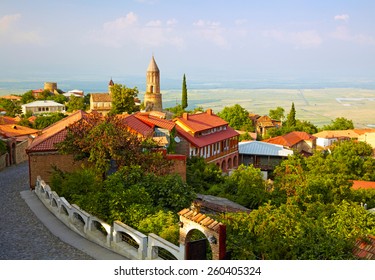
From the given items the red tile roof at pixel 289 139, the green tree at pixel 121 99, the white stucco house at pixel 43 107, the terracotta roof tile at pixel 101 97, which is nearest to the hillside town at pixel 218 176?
the red tile roof at pixel 289 139

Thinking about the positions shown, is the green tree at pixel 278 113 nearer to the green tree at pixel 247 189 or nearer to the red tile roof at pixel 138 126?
the red tile roof at pixel 138 126

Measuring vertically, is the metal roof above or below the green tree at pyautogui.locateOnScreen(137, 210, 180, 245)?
below

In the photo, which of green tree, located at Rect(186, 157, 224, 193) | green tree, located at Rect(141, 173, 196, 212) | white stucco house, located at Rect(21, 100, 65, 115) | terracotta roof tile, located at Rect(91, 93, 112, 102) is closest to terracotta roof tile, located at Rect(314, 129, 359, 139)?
terracotta roof tile, located at Rect(91, 93, 112, 102)

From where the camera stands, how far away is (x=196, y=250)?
209 inches

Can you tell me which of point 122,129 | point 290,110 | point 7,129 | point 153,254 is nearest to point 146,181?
point 122,129

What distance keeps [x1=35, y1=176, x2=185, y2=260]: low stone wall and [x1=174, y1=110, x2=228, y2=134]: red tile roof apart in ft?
47.3

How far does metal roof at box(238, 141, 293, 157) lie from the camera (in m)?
26.5

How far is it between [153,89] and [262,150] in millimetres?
19375

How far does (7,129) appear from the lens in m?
22.8

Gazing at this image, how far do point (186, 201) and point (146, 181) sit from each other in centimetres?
106

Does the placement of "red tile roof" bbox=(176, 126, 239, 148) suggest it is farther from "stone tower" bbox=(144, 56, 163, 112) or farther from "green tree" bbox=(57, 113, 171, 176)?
"stone tower" bbox=(144, 56, 163, 112)

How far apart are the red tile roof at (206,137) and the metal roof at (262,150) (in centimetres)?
166

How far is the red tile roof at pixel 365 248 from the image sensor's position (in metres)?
5.62
